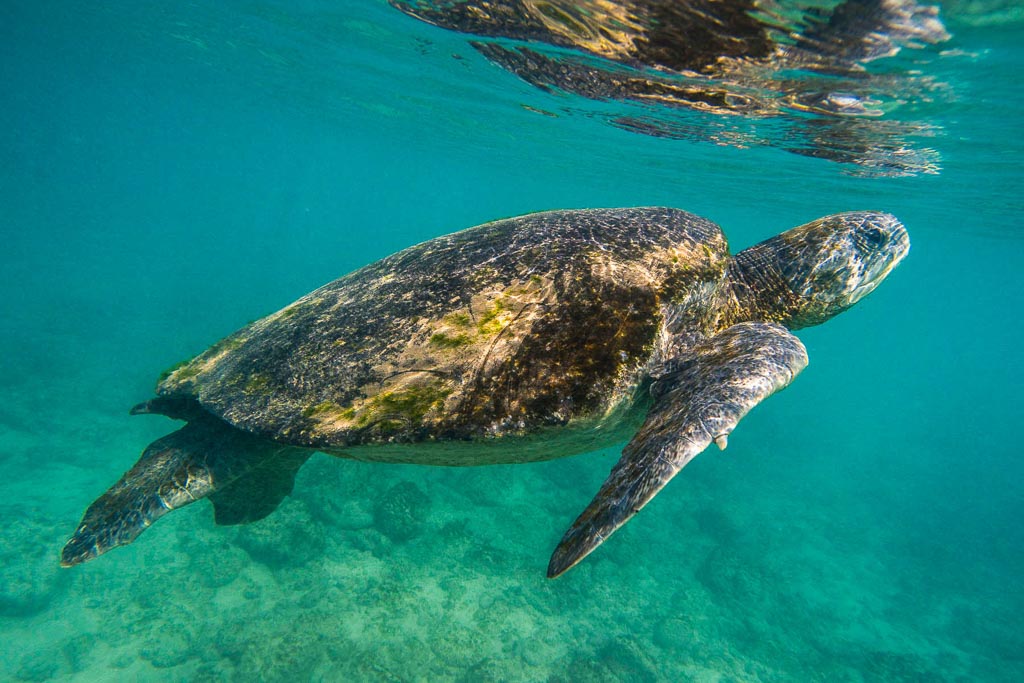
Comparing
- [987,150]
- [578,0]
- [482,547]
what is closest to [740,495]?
[482,547]

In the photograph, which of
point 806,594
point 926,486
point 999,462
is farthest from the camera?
point 999,462

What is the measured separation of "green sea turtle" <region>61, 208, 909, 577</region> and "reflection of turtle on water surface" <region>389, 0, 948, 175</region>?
535cm

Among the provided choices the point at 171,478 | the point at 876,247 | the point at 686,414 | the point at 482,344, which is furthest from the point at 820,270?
the point at 171,478

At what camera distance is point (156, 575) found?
8.41m

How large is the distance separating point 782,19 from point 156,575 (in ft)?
47.2

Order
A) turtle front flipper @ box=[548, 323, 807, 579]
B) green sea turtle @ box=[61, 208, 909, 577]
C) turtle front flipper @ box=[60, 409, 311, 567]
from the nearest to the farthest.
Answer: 1. turtle front flipper @ box=[548, 323, 807, 579]
2. green sea turtle @ box=[61, 208, 909, 577]
3. turtle front flipper @ box=[60, 409, 311, 567]

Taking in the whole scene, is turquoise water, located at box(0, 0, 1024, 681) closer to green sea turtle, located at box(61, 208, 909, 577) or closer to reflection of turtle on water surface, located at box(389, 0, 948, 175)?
reflection of turtle on water surface, located at box(389, 0, 948, 175)

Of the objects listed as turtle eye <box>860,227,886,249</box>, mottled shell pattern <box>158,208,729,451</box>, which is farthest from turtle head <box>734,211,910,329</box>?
mottled shell pattern <box>158,208,729,451</box>

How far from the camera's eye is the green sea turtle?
2955 millimetres

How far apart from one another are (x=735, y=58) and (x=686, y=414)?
933cm

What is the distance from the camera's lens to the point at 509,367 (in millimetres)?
3053

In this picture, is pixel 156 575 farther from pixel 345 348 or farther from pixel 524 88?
pixel 524 88

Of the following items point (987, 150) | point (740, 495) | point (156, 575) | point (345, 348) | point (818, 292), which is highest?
→ point (987, 150)

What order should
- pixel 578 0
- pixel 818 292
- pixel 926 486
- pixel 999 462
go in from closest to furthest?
1. pixel 818 292
2. pixel 578 0
3. pixel 926 486
4. pixel 999 462
